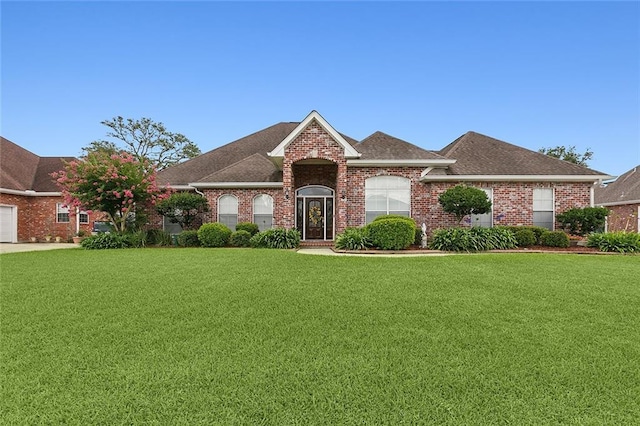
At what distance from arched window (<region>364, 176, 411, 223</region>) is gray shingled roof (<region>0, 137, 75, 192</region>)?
19.8m

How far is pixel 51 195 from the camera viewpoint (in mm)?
21344

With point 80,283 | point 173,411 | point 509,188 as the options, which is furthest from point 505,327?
point 509,188

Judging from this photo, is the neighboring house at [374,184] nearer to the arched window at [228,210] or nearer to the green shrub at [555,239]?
the arched window at [228,210]

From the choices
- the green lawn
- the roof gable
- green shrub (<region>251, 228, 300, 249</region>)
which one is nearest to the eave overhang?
the roof gable

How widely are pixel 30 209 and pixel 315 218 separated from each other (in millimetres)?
19652

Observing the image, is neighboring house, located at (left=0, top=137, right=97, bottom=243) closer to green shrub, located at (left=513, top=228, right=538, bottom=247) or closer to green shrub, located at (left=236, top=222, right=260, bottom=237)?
green shrub, located at (left=236, top=222, right=260, bottom=237)

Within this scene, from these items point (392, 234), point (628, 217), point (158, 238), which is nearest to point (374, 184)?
point (392, 234)

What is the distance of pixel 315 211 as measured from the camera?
1681cm

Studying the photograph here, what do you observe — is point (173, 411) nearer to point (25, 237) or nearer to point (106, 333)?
point (106, 333)

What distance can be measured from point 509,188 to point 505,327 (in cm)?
1325

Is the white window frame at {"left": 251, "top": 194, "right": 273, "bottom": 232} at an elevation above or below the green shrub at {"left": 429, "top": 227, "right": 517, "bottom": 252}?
above

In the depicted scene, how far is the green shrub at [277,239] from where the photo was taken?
13.6 m

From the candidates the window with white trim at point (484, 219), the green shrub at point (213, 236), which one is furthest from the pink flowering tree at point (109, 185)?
the window with white trim at point (484, 219)

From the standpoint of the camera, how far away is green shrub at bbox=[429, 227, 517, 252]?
39.8 feet
